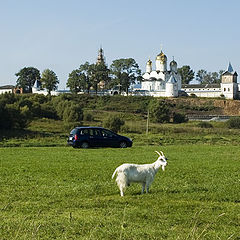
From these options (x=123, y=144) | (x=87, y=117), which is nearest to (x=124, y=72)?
(x=87, y=117)

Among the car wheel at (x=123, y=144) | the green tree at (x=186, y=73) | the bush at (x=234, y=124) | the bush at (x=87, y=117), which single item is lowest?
the bush at (x=234, y=124)

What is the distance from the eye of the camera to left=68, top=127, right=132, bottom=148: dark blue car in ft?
91.7

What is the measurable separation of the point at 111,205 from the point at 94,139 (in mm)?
18544

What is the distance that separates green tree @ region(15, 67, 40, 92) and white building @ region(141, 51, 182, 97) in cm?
3093

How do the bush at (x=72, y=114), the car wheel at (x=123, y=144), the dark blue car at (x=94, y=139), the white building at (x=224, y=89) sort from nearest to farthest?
the dark blue car at (x=94, y=139)
the car wheel at (x=123, y=144)
the bush at (x=72, y=114)
the white building at (x=224, y=89)

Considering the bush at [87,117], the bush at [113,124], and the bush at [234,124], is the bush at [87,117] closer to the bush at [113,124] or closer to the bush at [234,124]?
the bush at [113,124]

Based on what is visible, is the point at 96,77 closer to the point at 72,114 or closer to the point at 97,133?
the point at 72,114

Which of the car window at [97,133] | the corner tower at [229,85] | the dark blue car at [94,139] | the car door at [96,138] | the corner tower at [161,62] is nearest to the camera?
the dark blue car at [94,139]

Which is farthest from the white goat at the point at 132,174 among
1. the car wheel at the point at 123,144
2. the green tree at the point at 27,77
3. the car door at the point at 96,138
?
the green tree at the point at 27,77

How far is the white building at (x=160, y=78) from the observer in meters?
121

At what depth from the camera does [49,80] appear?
11706 centimetres

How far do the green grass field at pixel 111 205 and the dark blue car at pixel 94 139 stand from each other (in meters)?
11.6

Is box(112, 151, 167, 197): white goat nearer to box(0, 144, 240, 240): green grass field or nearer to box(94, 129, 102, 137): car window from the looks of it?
box(0, 144, 240, 240): green grass field

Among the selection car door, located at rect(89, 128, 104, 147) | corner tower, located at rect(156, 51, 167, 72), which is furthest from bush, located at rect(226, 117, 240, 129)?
corner tower, located at rect(156, 51, 167, 72)
